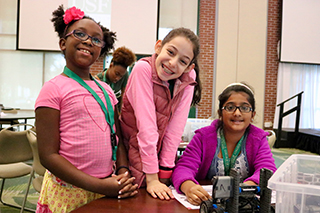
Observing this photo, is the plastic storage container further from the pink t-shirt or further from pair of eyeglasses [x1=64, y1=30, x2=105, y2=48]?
pair of eyeglasses [x1=64, y1=30, x2=105, y2=48]

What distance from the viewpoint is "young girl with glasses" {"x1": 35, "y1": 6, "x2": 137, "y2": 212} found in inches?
Answer: 39.0

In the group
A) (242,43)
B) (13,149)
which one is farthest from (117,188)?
(242,43)

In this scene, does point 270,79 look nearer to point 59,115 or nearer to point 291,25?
point 291,25

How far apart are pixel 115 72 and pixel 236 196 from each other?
2.54m

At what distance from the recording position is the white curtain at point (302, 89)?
285 inches

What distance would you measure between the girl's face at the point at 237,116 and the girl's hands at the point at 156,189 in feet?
1.68

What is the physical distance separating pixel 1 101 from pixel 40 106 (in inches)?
268

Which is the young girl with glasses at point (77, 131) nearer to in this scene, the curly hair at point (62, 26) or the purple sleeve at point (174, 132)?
the curly hair at point (62, 26)

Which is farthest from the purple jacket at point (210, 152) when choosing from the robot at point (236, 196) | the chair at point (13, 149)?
the chair at point (13, 149)

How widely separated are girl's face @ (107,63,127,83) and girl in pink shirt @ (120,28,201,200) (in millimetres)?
1824

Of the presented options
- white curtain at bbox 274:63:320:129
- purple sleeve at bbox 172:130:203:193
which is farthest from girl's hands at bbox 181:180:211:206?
white curtain at bbox 274:63:320:129

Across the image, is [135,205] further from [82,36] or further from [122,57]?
[122,57]

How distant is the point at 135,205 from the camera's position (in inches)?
35.7

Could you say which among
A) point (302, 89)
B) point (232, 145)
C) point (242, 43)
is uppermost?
point (242, 43)
